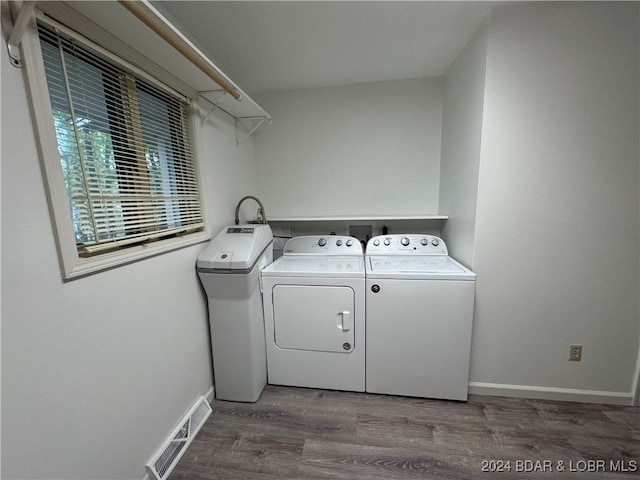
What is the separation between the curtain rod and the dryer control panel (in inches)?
62.4

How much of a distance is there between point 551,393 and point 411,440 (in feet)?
3.60

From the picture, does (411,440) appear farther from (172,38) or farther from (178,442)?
(172,38)

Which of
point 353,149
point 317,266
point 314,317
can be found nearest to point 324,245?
point 317,266

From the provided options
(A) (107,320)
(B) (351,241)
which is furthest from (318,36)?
(A) (107,320)

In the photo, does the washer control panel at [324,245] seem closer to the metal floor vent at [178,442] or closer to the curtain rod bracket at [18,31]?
the metal floor vent at [178,442]

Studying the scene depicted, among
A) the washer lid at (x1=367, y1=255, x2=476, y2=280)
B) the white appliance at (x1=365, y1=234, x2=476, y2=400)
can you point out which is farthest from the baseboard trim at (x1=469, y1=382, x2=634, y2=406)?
the washer lid at (x1=367, y1=255, x2=476, y2=280)

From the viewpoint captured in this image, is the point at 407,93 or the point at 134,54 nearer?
the point at 134,54

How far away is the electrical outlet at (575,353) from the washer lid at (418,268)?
0.84 m

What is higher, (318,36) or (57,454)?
(318,36)

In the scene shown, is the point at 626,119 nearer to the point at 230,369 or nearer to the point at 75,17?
the point at 75,17

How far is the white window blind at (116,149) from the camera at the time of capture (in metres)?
0.88

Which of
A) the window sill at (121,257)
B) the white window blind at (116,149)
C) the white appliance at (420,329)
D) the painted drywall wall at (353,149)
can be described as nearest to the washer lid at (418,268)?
the white appliance at (420,329)

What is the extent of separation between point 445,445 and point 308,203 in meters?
2.10

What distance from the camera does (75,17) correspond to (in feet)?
2.87
